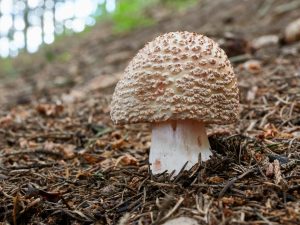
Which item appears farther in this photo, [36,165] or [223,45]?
[223,45]

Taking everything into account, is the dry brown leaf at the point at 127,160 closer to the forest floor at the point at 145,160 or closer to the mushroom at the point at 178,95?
the forest floor at the point at 145,160

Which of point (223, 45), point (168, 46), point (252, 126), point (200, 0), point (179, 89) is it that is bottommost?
point (252, 126)

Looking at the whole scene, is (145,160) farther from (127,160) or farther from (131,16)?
(131,16)

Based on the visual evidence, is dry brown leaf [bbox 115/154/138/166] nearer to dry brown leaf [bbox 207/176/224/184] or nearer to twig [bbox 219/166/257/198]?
dry brown leaf [bbox 207/176/224/184]

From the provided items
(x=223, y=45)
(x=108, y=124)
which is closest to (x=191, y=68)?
(x=108, y=124)

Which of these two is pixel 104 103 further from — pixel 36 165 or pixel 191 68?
pixel 191 68

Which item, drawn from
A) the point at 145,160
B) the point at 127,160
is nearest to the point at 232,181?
the point at 145,160

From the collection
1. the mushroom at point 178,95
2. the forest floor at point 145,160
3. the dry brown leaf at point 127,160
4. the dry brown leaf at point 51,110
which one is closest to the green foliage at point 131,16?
the forest floor at point 145,160
